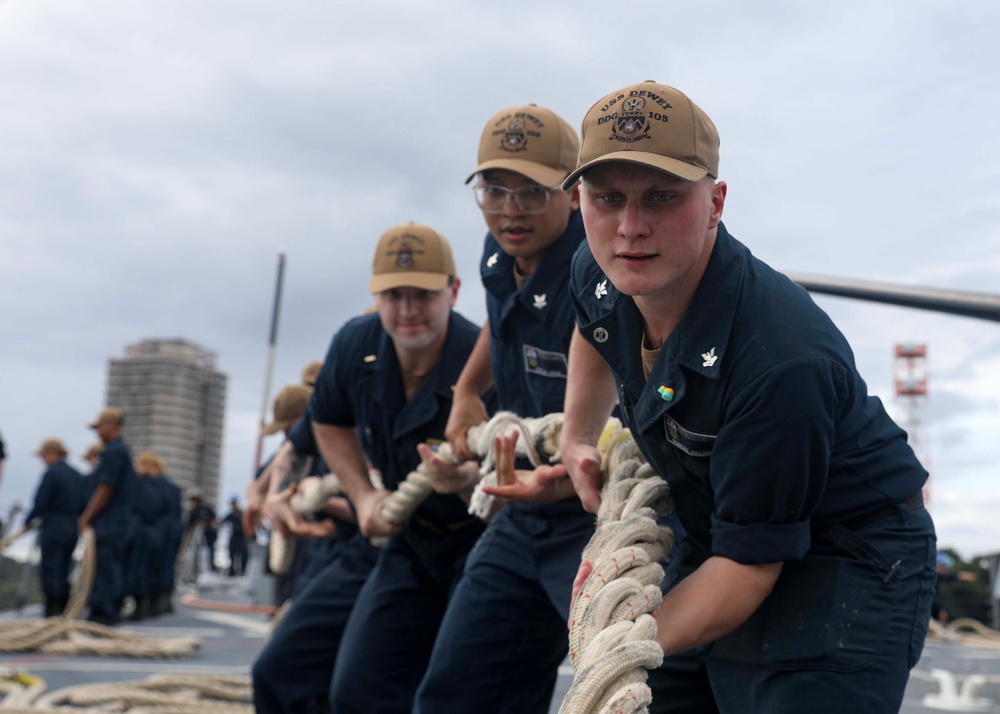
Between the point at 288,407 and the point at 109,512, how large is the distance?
4.27m

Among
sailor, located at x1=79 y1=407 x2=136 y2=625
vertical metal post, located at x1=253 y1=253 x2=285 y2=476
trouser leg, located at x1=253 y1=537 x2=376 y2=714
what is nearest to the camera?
trouser leg, located at x1=253 y1=537 x2=376 y2=714

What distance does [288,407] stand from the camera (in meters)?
6.39

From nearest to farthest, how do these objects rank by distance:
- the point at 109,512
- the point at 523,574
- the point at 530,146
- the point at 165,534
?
the point at 523,574 → the point at 530,146 → the point at 109,512 → the point at 165,534

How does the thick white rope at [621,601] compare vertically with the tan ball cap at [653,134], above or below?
below

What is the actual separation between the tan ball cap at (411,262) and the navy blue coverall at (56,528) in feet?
24.5

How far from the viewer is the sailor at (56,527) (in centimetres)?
1027

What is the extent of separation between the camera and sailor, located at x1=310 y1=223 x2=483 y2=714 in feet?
12.6

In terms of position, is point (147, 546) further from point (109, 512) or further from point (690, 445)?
point (690, 445)

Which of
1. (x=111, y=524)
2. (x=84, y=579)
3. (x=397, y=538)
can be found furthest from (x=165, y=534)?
(x=397, y=538)

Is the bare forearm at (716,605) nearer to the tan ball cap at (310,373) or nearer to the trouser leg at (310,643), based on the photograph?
the trouser leg at (310,643)

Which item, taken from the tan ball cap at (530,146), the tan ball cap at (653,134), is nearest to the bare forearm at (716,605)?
the tan ball cap at (653,134)

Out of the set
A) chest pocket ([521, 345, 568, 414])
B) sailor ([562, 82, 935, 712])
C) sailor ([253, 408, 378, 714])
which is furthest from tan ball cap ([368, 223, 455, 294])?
sailor ([562, 82, 935, 712])

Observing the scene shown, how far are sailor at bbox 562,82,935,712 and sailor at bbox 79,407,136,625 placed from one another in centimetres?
839

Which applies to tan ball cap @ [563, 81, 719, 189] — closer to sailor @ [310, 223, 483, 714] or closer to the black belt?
the black belt
